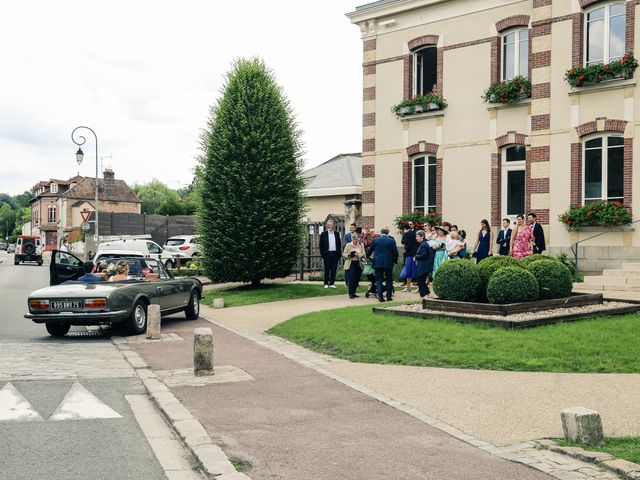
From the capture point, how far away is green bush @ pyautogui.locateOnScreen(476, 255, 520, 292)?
12.8 metres

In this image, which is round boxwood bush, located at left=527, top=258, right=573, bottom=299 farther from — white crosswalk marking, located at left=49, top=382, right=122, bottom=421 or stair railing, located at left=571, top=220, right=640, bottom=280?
white crosswalk marking, located at left=49, top=382, right=122, bottom=421

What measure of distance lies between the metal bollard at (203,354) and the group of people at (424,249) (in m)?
7.73

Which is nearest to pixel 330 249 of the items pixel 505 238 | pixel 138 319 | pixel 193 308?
pixel 505 238

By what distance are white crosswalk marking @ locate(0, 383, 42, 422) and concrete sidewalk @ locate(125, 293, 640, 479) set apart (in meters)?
1.48

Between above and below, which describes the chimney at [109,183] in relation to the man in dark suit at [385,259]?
above

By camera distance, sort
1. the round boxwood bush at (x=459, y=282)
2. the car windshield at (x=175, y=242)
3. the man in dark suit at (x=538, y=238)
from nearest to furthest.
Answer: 1. the round boxwood bush at (x=459, y=282)
2. the man in dark suit at (x=538, y=238)
3. the car windshield at (x=175, y=242)

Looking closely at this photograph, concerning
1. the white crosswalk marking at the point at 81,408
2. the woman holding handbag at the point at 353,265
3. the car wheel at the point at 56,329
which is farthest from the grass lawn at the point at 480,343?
the woman holding handbag at the point at 353,265

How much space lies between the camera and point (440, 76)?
23.0 meters

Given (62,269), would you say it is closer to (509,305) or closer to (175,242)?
(509,305)

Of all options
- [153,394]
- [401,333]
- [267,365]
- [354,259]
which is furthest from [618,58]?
[153,394]

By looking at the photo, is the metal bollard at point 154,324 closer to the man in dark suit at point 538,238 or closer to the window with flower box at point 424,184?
the man in dark suit at point 538,238

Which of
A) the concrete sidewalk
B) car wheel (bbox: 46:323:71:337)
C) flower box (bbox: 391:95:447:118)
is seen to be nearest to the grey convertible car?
car wheel (bbox: 46:323:71:337)

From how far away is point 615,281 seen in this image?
17.1 m

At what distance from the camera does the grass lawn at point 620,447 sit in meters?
5.25
